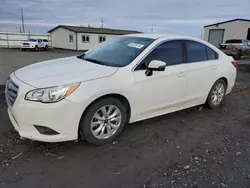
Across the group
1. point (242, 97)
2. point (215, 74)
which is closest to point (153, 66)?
point (215, 74)

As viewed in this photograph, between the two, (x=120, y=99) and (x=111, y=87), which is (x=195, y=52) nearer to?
(x=120, y=99)

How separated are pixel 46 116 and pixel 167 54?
7.40ft

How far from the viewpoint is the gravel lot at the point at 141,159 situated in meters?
2.47

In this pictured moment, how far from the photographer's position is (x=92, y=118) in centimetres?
298

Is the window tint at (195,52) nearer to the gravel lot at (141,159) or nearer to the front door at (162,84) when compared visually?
the front door at (162,84)

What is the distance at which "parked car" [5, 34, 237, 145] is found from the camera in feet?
8.91

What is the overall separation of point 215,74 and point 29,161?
3.79 metres

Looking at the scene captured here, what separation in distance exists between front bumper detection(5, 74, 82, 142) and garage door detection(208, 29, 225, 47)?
31.0 meters

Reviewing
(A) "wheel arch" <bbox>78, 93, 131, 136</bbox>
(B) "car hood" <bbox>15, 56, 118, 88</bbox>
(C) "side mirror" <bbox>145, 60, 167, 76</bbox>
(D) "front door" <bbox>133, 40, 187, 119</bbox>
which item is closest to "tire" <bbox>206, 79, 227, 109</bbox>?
(D) "front door" <bbox>133, 40, 187, 119</bbox>

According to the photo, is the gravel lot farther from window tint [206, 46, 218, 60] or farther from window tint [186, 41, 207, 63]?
window tint [206, 46, 218, 60]

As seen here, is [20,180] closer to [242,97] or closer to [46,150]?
[46,150]

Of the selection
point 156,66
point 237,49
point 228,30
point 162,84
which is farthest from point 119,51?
point 228,30

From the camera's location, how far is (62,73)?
2990 mm

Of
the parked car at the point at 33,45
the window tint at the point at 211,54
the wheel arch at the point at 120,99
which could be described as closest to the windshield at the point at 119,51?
the wheel arch at the point at 120,99
